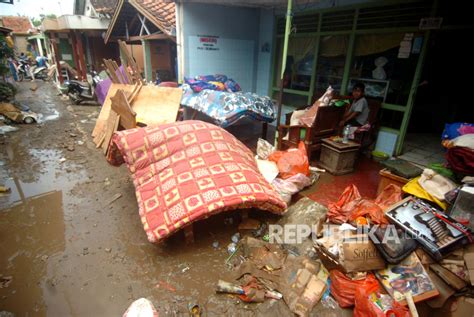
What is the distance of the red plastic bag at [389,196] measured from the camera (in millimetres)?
3257

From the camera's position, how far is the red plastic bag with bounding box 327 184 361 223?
3.24m

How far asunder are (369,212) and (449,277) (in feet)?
3.04

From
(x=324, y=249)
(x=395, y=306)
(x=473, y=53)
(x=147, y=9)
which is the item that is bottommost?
(x=395, y=306)

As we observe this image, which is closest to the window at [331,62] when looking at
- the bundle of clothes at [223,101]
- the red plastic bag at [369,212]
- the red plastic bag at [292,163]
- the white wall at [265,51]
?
the bundle of clothes at [223,101]

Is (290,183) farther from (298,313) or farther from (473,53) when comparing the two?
(473,53)

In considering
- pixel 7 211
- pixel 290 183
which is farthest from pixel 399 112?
pixel 7 211

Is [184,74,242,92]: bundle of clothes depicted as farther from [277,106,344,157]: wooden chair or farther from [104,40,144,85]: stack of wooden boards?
[277,106,344,157]: wooden chair

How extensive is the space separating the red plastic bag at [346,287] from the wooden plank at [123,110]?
15.3ft

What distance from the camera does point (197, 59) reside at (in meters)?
7.04

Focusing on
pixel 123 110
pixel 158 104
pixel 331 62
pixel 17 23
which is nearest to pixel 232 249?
pixel 123 110

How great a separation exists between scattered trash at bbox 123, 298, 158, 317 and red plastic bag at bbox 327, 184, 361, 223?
2.30 meters

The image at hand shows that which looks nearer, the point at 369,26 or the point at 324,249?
the point at 324,249

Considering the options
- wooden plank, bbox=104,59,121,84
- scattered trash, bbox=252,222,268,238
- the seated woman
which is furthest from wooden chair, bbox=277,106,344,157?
wooden plank, bbox=104,59,121,84

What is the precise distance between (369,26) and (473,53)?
3.70 m
